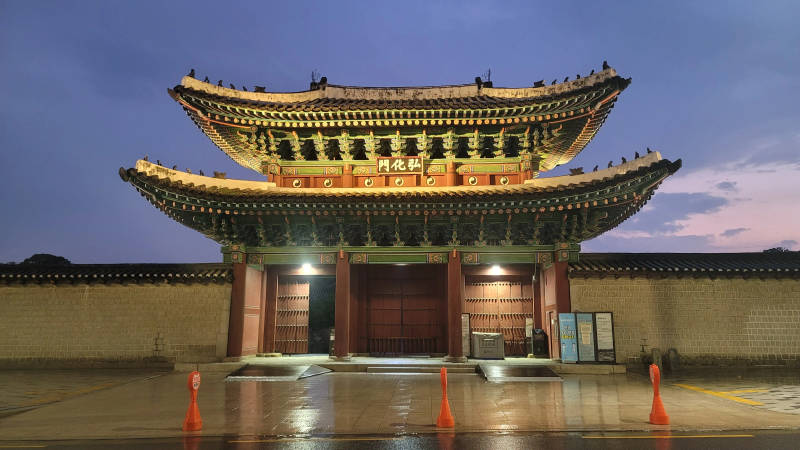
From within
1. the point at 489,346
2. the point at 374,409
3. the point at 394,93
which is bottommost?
the point at 374,409

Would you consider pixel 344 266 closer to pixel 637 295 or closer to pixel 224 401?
pixel 224 401

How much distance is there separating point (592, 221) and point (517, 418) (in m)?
10.9

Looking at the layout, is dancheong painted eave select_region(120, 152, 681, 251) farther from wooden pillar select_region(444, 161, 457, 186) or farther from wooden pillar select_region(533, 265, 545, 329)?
wooden pillar select_region(533, 265, 545, 329)

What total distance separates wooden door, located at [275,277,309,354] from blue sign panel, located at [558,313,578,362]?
36.5 feet

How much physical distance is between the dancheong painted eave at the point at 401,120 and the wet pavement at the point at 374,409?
969 centimetres

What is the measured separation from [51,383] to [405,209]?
12.5 metres

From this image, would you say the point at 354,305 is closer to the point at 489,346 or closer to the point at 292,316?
the point at 292,316

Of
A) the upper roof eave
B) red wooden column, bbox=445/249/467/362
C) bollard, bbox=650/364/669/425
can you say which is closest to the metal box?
red wooden column, bbox=445/249/467/362

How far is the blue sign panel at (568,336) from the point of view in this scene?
56.4 feet

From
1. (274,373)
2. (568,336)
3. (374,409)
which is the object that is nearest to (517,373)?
(568,336)

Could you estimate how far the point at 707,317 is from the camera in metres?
17.7

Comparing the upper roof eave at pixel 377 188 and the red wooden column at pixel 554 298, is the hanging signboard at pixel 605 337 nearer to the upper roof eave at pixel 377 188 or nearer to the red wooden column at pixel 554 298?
the red wooden column at pixel 554 298

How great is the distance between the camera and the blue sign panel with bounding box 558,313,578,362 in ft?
56.4

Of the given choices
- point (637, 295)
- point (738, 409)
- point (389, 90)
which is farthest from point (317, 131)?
point (738, 409)
